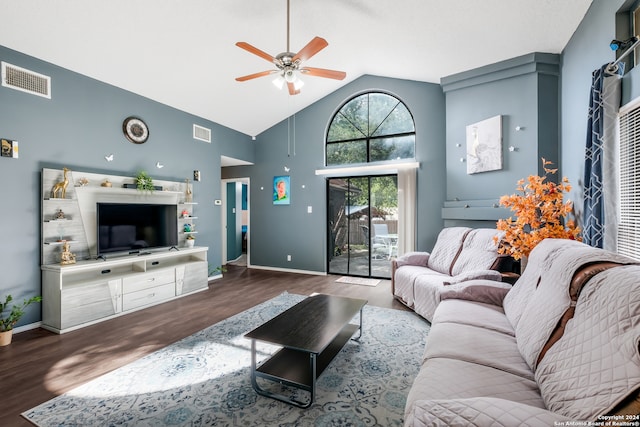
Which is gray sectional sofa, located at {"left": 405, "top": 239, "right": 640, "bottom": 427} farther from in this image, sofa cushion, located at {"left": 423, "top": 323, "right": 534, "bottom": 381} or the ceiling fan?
the ceiling fan

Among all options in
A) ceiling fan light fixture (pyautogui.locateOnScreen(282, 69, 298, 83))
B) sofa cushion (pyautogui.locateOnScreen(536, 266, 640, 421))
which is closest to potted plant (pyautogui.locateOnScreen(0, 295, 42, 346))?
ceiling fan light fixture (pyautogui.locateOnScreen(282, 69, 298, 83))

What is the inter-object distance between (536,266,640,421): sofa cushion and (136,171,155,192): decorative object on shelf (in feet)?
15.2

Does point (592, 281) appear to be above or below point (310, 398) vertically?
above

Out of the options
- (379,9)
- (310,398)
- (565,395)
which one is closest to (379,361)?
(310,398)

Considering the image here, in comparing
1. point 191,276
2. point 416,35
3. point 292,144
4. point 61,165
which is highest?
point 416,35

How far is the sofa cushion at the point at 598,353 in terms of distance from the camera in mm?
857

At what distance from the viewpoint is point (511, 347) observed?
1645mm

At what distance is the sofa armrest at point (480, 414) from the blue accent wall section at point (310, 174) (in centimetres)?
425

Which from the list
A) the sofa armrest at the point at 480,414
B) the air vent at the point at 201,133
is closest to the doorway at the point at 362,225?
the air vent at the point at 201,133

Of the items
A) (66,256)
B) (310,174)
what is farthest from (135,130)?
(310,174)

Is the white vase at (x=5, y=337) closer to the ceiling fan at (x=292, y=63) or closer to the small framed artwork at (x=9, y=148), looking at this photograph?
the small framed artwork at (x=9, y=148)

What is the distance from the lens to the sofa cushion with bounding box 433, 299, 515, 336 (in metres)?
1.95

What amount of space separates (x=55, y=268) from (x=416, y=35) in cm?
489

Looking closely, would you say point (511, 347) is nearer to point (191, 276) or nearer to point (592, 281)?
point (592, 281)
